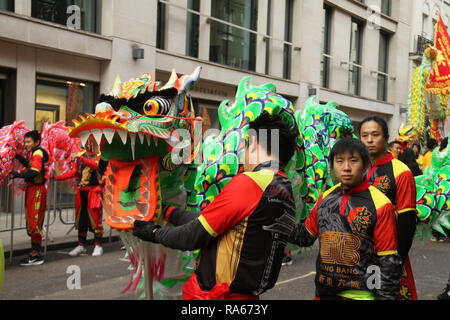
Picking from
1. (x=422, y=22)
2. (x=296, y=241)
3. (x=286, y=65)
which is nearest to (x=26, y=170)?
(x=296, y=241)

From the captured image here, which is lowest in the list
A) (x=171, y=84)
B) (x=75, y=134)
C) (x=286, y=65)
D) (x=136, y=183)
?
(x=136, y=183)

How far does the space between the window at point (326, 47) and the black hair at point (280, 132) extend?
17.4m

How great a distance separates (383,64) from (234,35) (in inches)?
439

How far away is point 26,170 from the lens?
273 inches

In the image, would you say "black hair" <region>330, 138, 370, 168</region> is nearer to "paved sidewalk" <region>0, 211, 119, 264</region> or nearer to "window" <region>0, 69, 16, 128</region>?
"paved sidewalk" <region>0, 211, 119, 264</region>

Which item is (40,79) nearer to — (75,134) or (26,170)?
(26,170)

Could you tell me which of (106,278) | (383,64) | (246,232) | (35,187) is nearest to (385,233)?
→ (246,232)

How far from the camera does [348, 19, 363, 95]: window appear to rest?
2115cm

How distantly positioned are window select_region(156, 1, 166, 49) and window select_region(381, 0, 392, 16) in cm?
1367

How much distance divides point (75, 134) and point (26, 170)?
4.64 meters

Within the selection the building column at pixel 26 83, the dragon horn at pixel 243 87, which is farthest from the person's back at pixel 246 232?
the building column at pixel 26 83

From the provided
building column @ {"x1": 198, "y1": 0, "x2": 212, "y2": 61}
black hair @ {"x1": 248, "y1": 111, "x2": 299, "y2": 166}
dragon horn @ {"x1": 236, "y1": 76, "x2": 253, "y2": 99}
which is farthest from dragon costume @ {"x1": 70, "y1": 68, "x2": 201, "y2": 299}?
building column @ {"x1": 198, "y1": 0, "x2": 212, "y2": 61}

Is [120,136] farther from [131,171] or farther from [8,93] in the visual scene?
[8,93]

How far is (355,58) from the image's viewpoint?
70.6ft
